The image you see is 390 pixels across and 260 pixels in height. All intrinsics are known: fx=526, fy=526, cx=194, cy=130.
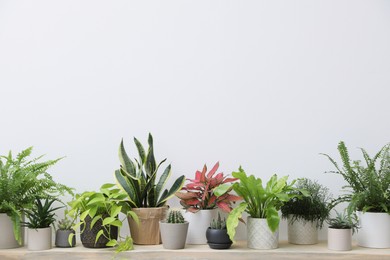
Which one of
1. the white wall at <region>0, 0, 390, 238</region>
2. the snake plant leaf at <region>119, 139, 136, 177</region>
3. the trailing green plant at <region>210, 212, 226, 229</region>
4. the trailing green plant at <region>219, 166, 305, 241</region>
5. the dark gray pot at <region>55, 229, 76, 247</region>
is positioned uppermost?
the white wall at <region>0, 0, 390, 238</region>

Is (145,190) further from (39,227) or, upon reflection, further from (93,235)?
(39,227)

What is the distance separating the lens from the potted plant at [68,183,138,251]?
1.96m

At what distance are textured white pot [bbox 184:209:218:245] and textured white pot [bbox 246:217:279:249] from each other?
7.0 inches

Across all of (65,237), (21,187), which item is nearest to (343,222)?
(65,237)

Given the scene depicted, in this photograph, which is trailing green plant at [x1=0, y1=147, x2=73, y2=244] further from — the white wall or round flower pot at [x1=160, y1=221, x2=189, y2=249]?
round flower pot at [x1=160, y1=221, x2=189, y2=249]

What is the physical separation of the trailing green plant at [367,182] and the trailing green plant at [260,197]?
8.4 inches

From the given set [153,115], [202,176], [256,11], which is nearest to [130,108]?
[153,115]

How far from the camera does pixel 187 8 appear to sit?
2271 millimetres

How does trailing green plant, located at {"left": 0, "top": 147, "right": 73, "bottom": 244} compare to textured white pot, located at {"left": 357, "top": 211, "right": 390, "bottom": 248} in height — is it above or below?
above

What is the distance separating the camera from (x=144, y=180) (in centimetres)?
208

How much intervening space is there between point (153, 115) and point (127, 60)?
27cm

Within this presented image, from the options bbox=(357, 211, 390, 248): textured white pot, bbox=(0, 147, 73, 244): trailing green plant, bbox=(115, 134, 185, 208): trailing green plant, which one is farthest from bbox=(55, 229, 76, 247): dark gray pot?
bbox=(357, 211, 390, 248): textured white pot

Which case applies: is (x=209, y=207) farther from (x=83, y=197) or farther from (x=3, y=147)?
(x=3, y=147)

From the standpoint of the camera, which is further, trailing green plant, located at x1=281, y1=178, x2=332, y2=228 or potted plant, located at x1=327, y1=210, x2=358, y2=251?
trailing green plant, located at x1=281, y1=178, x2=332, y2=228
